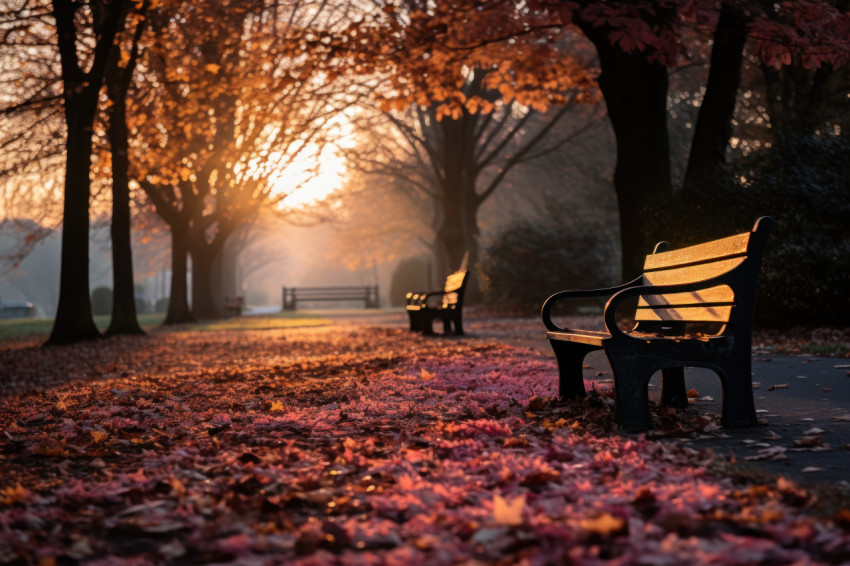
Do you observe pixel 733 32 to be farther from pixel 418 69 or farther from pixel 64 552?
pixel 64 552

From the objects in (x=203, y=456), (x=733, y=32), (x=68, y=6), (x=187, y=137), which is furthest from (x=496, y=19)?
(x=203, y=456)

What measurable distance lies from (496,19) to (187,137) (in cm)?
943

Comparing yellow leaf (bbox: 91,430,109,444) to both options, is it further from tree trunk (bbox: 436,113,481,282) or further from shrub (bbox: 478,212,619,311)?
tree trunk (bbox: 436,113,481,282)

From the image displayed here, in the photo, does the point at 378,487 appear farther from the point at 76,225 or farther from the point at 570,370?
the point at 76,225

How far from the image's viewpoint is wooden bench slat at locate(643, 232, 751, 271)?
4723mm

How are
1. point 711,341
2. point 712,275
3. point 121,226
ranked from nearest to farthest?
point 711,341, point 712,275, point 121,226

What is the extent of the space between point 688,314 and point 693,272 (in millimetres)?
277

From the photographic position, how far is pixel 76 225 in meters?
15.7

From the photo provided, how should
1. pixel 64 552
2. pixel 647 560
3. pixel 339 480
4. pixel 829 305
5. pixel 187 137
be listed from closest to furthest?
pixel 647 560 → pixel 64 552 → pixel 339 480 → pixel 829 305 → pixel 187 137

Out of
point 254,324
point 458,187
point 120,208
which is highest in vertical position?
point 458,187

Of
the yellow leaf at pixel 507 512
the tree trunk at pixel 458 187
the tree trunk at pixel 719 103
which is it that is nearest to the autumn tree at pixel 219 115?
the tree trunk at pixel 458 187

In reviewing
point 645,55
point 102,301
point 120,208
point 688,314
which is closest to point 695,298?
point 688,314

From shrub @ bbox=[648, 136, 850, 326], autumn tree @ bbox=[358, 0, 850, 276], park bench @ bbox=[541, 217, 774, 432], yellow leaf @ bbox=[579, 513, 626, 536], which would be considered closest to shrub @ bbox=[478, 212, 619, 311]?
autumn tree @ bbox=[358, 0, 850, 276]

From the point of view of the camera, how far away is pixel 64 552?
2.94m
